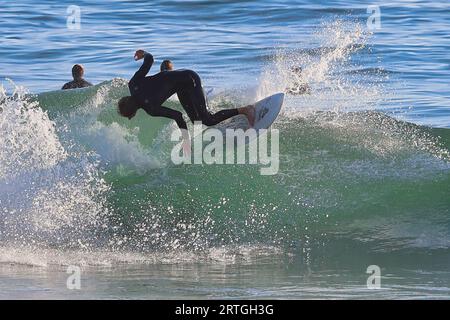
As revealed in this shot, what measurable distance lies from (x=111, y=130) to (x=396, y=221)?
12.7ft

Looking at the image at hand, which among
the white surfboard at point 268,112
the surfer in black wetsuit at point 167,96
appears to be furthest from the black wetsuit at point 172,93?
the white surfboard at point 268,112

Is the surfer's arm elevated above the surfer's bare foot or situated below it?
above

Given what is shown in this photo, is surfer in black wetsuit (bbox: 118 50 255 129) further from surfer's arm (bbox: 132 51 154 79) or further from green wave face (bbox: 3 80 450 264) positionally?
→ green wave face (bbox: 3 80 450 264)

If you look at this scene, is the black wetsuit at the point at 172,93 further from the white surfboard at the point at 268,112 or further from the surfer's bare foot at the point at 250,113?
the white surfboard at the point at 268,112

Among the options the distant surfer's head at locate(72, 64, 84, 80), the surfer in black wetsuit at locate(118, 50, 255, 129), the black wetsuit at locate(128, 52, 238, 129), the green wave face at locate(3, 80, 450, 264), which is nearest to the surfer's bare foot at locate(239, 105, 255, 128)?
the surfer in black wetsuit at locate(118, 50, 255, 129)

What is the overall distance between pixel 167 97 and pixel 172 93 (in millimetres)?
73

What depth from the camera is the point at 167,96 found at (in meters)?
11.4

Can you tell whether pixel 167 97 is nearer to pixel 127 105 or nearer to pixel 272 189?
pixel 127 105

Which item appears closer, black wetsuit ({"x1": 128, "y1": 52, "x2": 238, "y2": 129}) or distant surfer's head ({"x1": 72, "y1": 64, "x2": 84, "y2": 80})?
black wetsuit ({"x1": 128, "y1": 52, "x2": 238, "y2": 129})

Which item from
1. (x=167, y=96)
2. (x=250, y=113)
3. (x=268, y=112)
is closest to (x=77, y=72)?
(x=167, y=96)

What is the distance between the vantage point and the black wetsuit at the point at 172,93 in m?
11.2

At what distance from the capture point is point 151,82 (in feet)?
36.9

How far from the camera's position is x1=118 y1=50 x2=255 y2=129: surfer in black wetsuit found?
11.2 m

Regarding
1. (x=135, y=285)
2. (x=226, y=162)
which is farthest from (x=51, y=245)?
(x=226, y=162)
